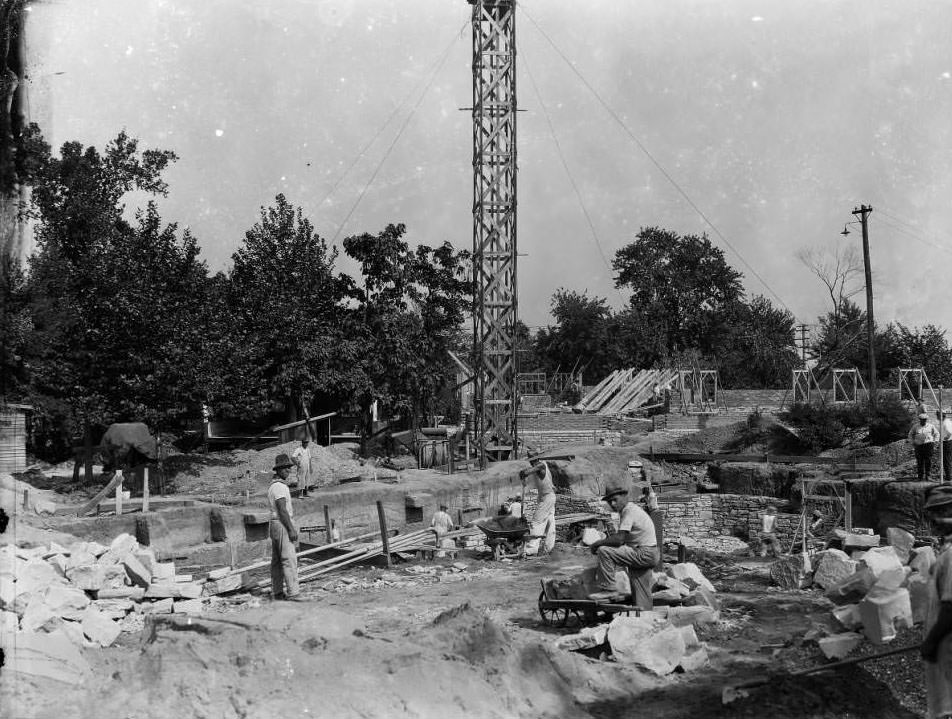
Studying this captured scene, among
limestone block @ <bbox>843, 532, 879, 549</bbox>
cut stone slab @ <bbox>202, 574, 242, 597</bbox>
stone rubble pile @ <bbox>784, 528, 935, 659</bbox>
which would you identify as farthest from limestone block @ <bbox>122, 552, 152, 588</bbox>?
limestone block @ <bbox>843, 532, 879, 549</bbox>

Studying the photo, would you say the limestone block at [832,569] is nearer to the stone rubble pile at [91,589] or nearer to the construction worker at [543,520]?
the construction worker at [543,520]

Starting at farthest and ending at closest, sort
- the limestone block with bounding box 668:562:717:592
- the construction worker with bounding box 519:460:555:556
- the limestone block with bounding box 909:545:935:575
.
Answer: the construction worker with bounding box 519:460:555:556 → the limestone block with bounding box 668:562:717:592 → the limestone block with bounding box 909:545:935:575

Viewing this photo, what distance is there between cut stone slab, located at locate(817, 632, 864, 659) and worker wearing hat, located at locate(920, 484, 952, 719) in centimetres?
222

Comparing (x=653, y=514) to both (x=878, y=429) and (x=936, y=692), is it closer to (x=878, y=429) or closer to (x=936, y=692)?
(x=936, y=692)

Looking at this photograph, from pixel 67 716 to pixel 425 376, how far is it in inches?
881

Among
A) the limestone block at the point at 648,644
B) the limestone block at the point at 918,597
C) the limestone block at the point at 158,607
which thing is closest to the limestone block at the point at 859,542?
the limestone block at the point at 918,597

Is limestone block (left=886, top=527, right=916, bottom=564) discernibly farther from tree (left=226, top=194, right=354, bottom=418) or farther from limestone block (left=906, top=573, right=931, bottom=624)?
tree (left=226, top=194, right=354, bottom=418)

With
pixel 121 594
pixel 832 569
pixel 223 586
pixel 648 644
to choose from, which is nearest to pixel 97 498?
pixel 223 586

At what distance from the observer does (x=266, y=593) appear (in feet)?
33.6

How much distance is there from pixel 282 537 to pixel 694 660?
4124mm

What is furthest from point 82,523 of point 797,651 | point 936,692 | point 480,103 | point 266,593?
point 480,103

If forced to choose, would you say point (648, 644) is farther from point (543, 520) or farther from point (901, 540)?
point (901, 540)

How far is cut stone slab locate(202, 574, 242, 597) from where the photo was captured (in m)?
10.0

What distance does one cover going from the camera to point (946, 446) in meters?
16.8
